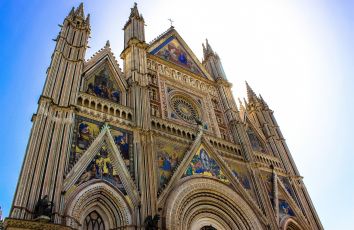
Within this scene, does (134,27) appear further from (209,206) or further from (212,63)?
(209,206)

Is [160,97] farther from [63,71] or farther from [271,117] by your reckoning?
[271,117]

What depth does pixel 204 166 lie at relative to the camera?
14281 millimetres

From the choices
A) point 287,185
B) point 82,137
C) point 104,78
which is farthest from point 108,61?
point 287,185

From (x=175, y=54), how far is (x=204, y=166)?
8.65m

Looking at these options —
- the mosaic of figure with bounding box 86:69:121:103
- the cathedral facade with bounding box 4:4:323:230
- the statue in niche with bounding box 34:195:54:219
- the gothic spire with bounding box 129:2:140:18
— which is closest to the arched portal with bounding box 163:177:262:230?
the cathedral facade with bounding box 4:4:323:230

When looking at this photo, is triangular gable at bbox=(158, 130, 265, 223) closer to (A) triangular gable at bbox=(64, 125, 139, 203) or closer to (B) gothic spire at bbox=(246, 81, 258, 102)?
(A) triangular gable at bbox=(64, 125, 139, 203)

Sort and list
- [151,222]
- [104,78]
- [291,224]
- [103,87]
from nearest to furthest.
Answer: [151,222] → [103,87] → [104,78] → [291,224]

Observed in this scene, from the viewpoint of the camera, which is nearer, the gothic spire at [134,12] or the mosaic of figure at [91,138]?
the mosaic of figure at [91,138]

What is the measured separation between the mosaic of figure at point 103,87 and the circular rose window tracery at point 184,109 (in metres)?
3.50

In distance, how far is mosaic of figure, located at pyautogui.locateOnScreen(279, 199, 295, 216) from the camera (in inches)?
617

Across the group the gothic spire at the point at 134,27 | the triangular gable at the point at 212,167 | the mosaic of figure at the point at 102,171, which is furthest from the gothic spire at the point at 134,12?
the mosaic of figure at the point at 102,171

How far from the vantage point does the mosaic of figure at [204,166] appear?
13844mm

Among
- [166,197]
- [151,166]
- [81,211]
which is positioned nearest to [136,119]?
[151,166]

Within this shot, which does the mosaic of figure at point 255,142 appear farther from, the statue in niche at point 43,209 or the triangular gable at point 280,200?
the statue in niche at point 43,209
